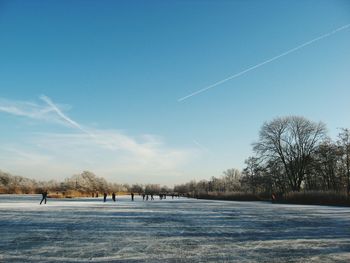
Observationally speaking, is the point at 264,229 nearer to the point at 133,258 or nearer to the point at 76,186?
the point at 133,258

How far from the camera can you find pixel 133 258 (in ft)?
27.5

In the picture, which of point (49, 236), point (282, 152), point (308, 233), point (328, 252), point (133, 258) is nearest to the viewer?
point (133, 258)

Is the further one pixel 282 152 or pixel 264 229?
pixel 282 152

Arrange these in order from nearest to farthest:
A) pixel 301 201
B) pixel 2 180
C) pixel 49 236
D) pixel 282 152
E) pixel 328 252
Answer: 1. pixel 328 252
2. pixel 49 236
3. pixel 301 201
4. pixel 282 152
5. pixel 2 180

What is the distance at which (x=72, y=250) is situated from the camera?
934 centimetres

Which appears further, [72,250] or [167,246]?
[167,246]

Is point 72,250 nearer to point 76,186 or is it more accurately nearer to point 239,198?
point 239,198

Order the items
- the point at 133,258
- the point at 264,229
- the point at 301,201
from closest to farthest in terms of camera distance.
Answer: the point at 133,258 < the point at 264,229 < the point at 301,201

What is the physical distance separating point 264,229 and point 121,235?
219 inches

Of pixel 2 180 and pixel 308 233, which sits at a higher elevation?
pixel 2 180

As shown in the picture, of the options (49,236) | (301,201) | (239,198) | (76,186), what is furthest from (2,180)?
(49,236)

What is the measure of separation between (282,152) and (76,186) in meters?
83.6

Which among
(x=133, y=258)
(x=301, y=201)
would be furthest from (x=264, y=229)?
(x=301, y=201)

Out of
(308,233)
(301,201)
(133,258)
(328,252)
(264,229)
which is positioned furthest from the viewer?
(301,201)
